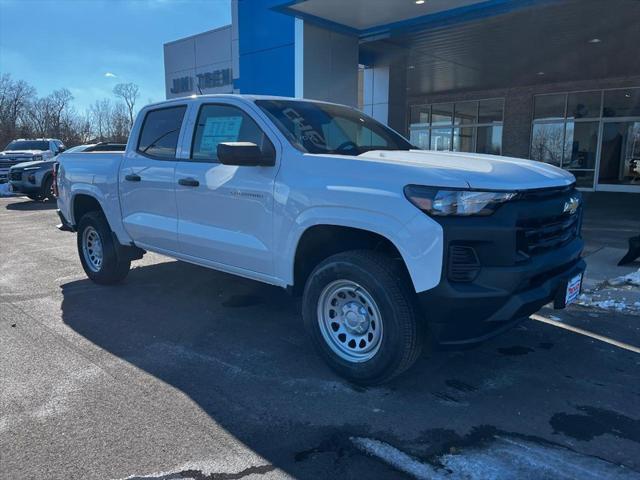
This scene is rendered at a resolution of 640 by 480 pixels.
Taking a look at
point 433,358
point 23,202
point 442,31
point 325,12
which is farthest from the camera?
point 23,202

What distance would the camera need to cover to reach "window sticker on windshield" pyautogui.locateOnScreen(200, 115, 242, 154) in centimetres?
444

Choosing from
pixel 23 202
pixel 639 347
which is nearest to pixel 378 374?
pixel 639 347

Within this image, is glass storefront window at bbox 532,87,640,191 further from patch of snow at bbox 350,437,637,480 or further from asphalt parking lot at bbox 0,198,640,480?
patch of snow at bbox 350,437,637,480

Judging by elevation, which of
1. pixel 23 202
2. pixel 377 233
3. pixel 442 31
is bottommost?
pixel 23 202

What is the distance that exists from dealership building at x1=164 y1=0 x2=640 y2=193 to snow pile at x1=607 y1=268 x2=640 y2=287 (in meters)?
5.39

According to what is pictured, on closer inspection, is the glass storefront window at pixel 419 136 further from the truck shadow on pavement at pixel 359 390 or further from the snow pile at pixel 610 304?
the truck shadow on pavement at pixel 359 390

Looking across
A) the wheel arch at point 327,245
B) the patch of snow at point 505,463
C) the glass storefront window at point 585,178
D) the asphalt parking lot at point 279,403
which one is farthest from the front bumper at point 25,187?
the glass storefront window at point 585,178

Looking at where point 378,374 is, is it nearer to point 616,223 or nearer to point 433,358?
point 433,358

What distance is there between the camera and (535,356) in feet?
13.5

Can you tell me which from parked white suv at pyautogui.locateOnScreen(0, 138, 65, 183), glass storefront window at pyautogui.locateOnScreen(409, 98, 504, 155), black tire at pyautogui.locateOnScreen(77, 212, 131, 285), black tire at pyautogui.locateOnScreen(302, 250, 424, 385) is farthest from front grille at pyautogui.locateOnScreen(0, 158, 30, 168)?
black tire at pyautogui.locateOnScreen(302, 250, 424, 385)

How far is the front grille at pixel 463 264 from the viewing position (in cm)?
301

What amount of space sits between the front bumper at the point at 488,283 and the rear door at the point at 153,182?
9.36ft

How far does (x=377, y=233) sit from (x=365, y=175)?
0.39m

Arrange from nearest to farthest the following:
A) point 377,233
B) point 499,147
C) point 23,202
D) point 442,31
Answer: point 377,233
point 442,31
point 23,202
point 499,147
